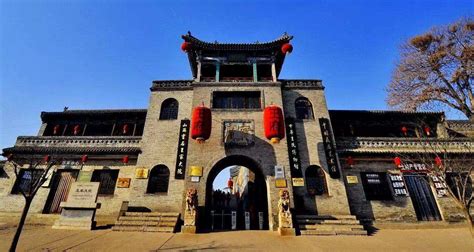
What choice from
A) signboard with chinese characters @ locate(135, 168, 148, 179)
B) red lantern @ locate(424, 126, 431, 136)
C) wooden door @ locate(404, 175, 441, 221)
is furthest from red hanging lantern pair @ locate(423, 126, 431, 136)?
signboard with chinese characters @ locate(135, 168, 148, 179)

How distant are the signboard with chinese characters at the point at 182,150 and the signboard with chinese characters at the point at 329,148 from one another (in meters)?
7.31

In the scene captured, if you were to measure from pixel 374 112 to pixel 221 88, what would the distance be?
385 inches

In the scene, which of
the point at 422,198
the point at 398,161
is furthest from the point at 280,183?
the point at 422,198

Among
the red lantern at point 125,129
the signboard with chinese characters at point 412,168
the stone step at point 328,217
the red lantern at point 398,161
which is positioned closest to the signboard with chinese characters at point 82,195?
the red lantern at point 125,129

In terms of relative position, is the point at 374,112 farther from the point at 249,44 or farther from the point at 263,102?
the point at 249,44

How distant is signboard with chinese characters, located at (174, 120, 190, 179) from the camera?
1112 centimetres

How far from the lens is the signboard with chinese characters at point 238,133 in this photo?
11.5 meters

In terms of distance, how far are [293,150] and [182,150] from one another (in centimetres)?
573

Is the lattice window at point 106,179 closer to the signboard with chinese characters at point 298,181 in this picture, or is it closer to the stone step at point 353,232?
the signboard with chinese characters at point 298,181

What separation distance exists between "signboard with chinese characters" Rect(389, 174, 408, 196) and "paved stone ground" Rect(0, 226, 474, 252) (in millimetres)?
2454

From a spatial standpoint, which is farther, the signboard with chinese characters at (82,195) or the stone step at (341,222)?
the signboard with chinese characters at (82,195)

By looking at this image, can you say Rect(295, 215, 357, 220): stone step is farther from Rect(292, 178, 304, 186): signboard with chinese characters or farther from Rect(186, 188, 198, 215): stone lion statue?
Rect(186, 188, 198, 215): stone lion statue

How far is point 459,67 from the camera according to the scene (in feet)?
37.7

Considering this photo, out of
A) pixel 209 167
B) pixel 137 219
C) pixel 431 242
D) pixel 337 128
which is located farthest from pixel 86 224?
pixel 337 128
